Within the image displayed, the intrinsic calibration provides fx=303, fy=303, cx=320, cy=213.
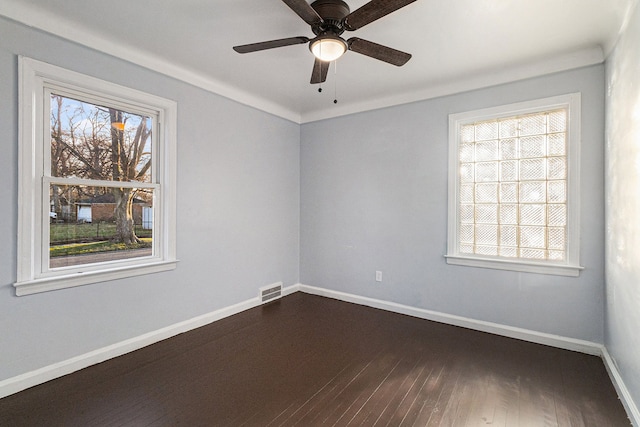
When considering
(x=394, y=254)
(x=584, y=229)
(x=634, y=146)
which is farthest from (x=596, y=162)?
(x=394, y=254)

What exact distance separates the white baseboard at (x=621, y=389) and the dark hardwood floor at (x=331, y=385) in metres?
0.05

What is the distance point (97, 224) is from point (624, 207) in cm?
391

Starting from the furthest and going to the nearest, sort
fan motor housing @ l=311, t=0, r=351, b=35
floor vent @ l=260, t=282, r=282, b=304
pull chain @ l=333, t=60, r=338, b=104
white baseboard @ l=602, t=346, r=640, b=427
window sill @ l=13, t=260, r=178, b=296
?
floor vent @ l=260, t=282, r=282, b=304 < pull chain @ l=333, t=60, r=338, b=104 < window sill @ l=13, t=260, r=178, b=296 < fan motor housing @ l=311, t=0, r=351, b=35 < white baseboard @ l=602, t=346, r=640, b=427

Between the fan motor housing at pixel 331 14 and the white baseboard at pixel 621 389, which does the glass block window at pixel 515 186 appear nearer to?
the white baseboard at pixel 621 389

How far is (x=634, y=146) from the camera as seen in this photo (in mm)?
1808

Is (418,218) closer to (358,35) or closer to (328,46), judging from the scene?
(358,35)

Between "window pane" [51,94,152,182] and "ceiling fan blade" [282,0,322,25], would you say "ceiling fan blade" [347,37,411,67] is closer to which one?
"ceiling fan blade" [282,0,322,25]

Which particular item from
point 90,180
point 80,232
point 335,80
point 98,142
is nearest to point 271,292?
point 80,232

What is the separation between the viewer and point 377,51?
7.05 ft

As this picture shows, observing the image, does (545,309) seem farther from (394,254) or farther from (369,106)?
(369,106)

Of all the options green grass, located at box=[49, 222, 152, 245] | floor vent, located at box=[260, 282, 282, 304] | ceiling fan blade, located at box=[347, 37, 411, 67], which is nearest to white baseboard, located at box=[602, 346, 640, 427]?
ceiling fan blade, located at box=[347, 37, 411, 67]

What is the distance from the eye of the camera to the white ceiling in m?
2.05

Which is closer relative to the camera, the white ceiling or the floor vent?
the white ceiling

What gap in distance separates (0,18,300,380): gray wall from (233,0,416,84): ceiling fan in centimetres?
135
